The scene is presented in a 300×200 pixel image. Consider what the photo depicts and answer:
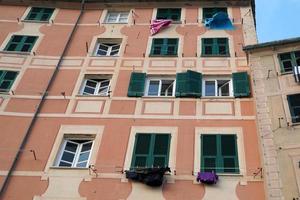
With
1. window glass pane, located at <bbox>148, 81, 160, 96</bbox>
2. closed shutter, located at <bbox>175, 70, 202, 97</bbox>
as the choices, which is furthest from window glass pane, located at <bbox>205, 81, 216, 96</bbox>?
window glass pane, located at <bbox>148, 81, 160, 96</bbox>

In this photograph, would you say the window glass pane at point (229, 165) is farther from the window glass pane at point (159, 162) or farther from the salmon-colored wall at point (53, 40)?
the salmon-colored wall at point (53, 40)

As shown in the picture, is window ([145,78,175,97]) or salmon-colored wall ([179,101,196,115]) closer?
salmon-colored wall ([179,101,196,115])

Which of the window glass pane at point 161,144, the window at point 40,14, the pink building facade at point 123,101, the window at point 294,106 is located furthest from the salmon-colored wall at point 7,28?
the window at point 294,106

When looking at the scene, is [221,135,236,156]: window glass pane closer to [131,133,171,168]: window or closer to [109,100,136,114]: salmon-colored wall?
[131,133,171,168]: window

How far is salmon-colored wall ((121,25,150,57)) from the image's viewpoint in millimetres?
22609

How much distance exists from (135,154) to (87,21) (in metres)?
10.7

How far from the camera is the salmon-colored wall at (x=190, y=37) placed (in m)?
22.3

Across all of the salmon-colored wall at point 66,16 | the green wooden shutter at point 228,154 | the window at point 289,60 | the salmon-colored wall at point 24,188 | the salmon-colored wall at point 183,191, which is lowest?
the salmon-colored wall at point 24,188

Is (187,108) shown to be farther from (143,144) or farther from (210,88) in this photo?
(143,144)

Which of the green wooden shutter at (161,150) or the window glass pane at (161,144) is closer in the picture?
the green wooden shutter at (161,150)

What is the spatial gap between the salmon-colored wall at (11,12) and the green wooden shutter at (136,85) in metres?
8.73

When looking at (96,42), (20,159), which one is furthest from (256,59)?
(20,159)

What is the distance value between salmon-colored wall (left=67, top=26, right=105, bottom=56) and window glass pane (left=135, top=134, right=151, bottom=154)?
21.8ft

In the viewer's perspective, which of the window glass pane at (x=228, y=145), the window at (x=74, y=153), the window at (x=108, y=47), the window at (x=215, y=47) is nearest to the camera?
the window glass pane at (x=228, y=145)
